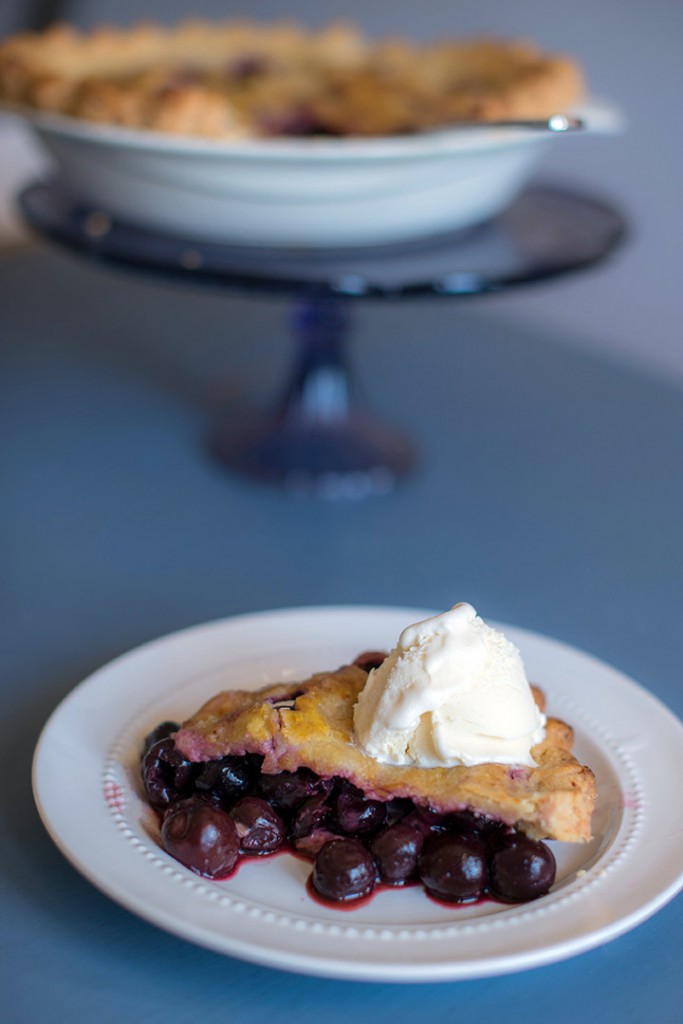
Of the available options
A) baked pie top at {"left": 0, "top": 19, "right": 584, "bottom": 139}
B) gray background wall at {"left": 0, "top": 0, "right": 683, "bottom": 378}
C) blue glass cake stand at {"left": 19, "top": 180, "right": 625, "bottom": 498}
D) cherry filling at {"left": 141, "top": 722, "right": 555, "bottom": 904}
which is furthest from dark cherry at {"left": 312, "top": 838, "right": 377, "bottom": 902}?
gray background wall at {"left": 0, "top": 0, "right": 683, "bottom": 378}

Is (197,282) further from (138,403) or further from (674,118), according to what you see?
(674,118)

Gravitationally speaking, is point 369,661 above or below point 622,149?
below

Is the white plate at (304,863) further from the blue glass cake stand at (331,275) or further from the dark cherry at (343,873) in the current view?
the blue glass cake stand at (331,275)

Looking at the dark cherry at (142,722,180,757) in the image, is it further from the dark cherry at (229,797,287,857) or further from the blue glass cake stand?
the blue glass cake stand

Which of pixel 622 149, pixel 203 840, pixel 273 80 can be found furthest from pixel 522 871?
pixel 622 149

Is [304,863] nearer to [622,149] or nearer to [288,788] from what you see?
[288,788]

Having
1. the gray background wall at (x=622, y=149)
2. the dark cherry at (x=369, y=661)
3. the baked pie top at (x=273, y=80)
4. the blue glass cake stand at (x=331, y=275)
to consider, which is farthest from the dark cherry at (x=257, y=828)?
the gray background wall at (x=622, y=149)

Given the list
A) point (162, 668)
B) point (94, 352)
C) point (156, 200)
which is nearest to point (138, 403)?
point (94, 352)
